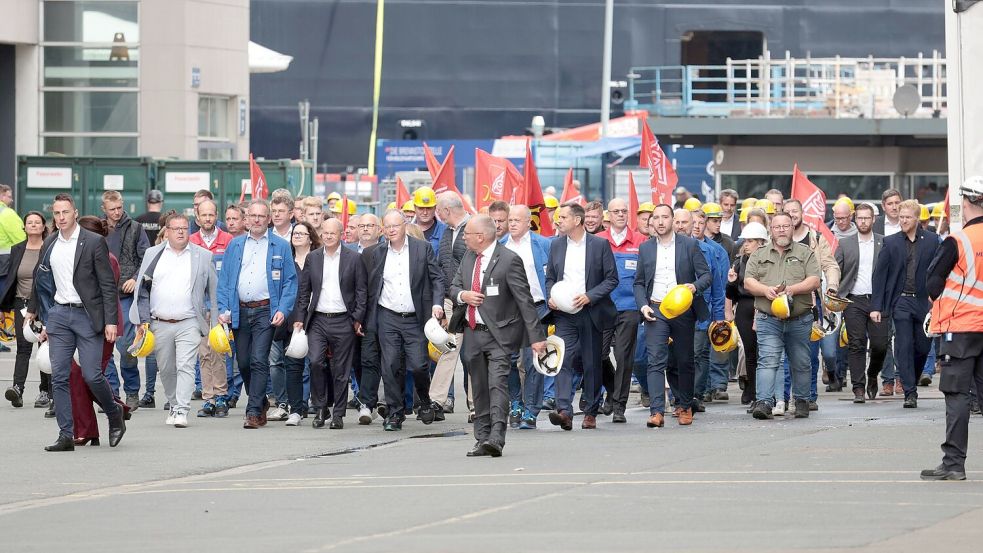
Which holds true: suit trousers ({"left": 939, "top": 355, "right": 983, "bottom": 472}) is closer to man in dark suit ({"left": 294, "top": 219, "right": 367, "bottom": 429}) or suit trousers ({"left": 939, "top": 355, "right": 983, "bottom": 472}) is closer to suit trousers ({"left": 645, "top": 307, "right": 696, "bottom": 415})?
suit trousers ({"left": 645, "top": 307, "right": 696, "bottom": 415})

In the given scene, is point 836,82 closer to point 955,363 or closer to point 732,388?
point 732,388

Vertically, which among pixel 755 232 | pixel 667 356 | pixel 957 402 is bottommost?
pixel 957 402

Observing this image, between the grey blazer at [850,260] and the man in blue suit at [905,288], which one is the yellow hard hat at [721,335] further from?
the grey blazer at [850,260]

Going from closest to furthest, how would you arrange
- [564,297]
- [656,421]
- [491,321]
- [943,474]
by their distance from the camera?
1. [943,474]
2. [491,321]
3. [564,297]
4. [656,421]

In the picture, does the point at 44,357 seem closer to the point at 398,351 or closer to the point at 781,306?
the point at 398,351

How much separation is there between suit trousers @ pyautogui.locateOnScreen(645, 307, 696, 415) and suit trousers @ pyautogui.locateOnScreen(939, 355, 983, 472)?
3.96 meters

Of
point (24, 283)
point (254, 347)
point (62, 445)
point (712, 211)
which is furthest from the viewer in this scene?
point (712, 211)

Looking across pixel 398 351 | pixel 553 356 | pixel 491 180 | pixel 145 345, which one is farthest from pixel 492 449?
pixel 491 180

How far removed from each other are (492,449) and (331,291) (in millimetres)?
3030

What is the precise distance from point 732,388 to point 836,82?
53.3ft

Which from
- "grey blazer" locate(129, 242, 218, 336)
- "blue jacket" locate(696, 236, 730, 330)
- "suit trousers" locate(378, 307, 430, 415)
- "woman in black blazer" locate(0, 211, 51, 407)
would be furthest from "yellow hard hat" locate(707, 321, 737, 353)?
"woman in black blazer" locate(0, 211, 51, 407)

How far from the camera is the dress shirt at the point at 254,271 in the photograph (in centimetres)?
1537

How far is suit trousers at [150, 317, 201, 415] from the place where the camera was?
15.0 metres

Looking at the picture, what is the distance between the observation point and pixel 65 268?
44.1ft
